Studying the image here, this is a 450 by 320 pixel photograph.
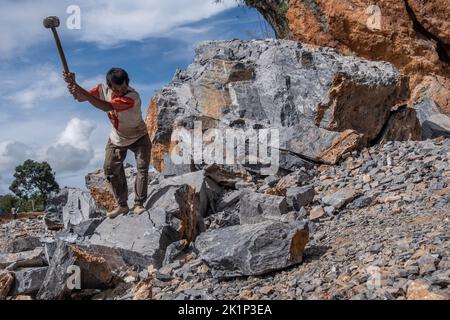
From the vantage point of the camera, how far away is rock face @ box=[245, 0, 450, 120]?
13.0 metres

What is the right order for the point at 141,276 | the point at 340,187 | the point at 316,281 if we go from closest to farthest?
the point at 316,281 < the point at 141,276 < the point at 340,187

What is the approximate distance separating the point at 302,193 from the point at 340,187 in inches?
34.2

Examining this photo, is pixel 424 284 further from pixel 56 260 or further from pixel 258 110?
pixel 258 110

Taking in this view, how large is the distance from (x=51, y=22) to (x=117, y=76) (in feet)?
3.05

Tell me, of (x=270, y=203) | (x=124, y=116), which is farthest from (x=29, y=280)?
Result: (x=270, y=203)

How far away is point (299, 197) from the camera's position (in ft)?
24.2

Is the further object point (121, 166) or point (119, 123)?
point (121, 166)

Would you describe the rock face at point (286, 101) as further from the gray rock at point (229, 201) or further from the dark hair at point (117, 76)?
the dark hair at point (117, 76)

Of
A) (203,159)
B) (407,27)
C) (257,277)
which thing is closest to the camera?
(257,277)

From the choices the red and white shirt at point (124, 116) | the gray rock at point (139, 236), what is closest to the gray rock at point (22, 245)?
the gray rock at point (139, 236)

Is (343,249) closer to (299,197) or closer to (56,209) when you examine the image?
(299,197)

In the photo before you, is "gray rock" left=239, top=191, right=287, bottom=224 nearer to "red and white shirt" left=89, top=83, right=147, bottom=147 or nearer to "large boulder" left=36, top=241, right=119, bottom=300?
"red and white shirt" left=89, top=83, right=147, bottom=147

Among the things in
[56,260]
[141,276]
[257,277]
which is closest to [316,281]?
[257,277]

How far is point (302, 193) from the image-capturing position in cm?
744
